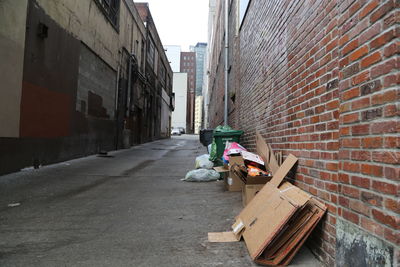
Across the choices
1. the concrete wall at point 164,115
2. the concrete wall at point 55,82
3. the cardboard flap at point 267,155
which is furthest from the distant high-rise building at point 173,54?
the cardboard flap at point 267,155

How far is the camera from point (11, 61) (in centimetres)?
526

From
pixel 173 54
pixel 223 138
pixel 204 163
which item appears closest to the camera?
pixel 223 138

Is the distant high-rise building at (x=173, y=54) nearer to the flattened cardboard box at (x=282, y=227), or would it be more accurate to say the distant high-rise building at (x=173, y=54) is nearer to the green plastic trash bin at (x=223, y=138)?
the green plastic trash bin at (x=223, y=138)

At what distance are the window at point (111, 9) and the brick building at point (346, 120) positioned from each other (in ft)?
28.4

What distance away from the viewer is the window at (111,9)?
10105 mm

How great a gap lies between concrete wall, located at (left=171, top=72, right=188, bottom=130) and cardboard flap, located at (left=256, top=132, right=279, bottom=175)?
58005mm

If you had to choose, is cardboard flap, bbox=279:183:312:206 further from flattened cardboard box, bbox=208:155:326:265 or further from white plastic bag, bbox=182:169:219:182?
white plastic bag, bbox=182:169:219:182

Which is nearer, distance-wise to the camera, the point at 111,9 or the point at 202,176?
the point at 202,176

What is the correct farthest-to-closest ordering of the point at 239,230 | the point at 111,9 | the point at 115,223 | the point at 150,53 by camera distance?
the point at 150,53
the point at 111,9
the point at 115,223
the point at 239,230

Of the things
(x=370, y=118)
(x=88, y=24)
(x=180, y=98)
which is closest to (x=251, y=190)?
(x=370, y=118)

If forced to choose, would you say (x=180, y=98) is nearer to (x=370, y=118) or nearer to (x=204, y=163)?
(x=204, y=163)

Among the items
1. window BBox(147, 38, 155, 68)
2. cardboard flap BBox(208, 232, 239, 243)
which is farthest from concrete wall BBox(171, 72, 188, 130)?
cardboard flap BBox(208, 232, 239, 243)

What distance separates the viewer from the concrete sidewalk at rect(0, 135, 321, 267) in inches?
86.5

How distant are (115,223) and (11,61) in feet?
13.8
